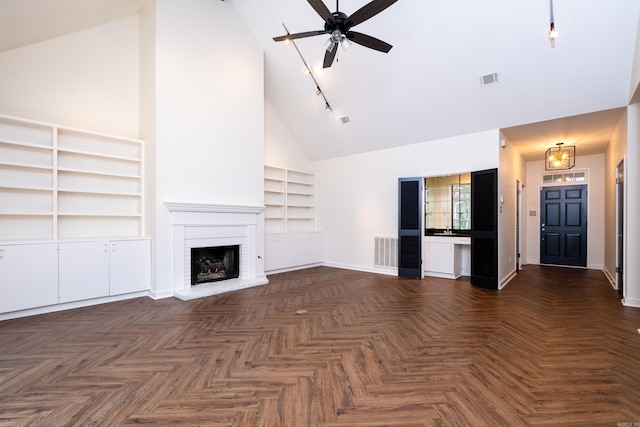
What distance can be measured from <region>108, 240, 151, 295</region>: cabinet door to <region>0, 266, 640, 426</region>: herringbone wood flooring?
0.91 ft

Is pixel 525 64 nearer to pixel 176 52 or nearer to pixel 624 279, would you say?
pixel 624 279

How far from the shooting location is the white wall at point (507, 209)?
203 inches

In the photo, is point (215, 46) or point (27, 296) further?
point (215, 46)

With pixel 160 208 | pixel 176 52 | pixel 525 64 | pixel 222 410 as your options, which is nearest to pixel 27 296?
pixel 160 208

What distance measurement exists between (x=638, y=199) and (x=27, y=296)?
7729 millimetres

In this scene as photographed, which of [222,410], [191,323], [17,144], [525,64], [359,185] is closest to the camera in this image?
[222,410]

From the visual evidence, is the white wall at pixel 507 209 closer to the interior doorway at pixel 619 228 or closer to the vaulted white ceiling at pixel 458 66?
the vaulted white ceiling at pixel 458 66

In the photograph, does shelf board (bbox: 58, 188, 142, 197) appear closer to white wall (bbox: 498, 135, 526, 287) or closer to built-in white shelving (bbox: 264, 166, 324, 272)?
built-in white shelving (bbox: 264, 166, 324, 272)

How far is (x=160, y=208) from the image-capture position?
4.38 m

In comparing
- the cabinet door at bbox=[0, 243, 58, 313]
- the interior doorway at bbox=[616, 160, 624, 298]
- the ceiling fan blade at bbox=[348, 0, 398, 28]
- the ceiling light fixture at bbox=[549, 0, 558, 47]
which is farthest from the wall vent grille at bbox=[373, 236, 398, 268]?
the cabinet door at bbox=[0, 243, 58, 313]

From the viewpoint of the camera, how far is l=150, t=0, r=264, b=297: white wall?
4.40 m

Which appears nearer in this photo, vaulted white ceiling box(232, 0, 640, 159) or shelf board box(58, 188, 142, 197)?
vaulted white ceiling box(232, 0, 640, 159)

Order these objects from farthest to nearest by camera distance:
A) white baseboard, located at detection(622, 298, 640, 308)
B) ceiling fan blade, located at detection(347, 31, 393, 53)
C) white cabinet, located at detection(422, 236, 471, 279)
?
white cabinet, located at detection(422, 236, 471, 279)
white baseboard, located at detection(622, 298, 640, 308)
ceiling fan blade, located at detection(347, 31, 393, 53)

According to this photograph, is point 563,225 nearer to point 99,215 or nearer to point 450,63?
point 450,63
